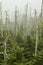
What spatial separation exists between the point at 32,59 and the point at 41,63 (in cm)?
103

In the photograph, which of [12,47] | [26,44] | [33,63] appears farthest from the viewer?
[26,44]

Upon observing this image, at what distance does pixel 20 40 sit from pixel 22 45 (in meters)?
1.26

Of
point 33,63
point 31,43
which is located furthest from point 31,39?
point 33,63

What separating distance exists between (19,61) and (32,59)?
1.27m

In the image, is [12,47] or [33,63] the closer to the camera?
[33,63]

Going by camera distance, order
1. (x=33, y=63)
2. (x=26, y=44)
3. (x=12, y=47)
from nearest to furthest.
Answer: (x=33, y=63)
(x=12, y=47)
(x=26, y=44)

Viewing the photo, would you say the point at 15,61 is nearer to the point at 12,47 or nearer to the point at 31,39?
the point at 12,47

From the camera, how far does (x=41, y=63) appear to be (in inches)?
846

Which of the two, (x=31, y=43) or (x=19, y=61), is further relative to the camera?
(x=31, y=43)

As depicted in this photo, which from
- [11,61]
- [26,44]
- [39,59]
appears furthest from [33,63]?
[26,44]

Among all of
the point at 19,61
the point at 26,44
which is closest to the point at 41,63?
the point at 19,61

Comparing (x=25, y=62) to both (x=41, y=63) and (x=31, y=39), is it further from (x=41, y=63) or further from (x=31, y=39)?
(x=31, y=39)

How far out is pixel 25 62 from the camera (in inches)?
847

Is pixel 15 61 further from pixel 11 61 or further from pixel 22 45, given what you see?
pixel 22 45
